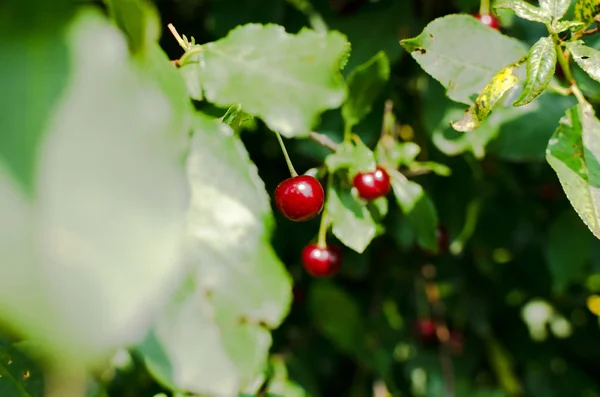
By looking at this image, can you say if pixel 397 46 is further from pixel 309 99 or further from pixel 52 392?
pixel 52 392

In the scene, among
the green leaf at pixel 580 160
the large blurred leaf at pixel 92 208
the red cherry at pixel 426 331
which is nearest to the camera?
the large blurred leaf at pixel 92 208

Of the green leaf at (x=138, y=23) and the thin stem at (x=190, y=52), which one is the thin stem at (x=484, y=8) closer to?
the thin stem at (x=190, y=52)

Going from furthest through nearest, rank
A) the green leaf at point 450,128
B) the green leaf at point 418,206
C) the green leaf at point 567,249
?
the green leaf at point 567,249 < the green leaf at point 450,128 < the green leaf at point 418,206

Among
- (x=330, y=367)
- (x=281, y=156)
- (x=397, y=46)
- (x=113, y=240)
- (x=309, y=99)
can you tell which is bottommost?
(x=330, y=367)

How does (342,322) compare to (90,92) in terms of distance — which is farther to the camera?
(342,322)

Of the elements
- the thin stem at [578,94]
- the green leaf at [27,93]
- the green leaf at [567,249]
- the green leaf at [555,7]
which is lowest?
the green leaf at [567,249]

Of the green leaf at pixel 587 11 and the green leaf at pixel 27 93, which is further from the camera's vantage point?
the green leaf at pixel 587 11

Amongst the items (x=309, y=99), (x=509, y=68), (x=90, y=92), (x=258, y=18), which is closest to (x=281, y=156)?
(x=258, y=18)

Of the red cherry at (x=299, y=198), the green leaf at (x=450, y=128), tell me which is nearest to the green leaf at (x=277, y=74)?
the red cherry at (x=299, y=198)
